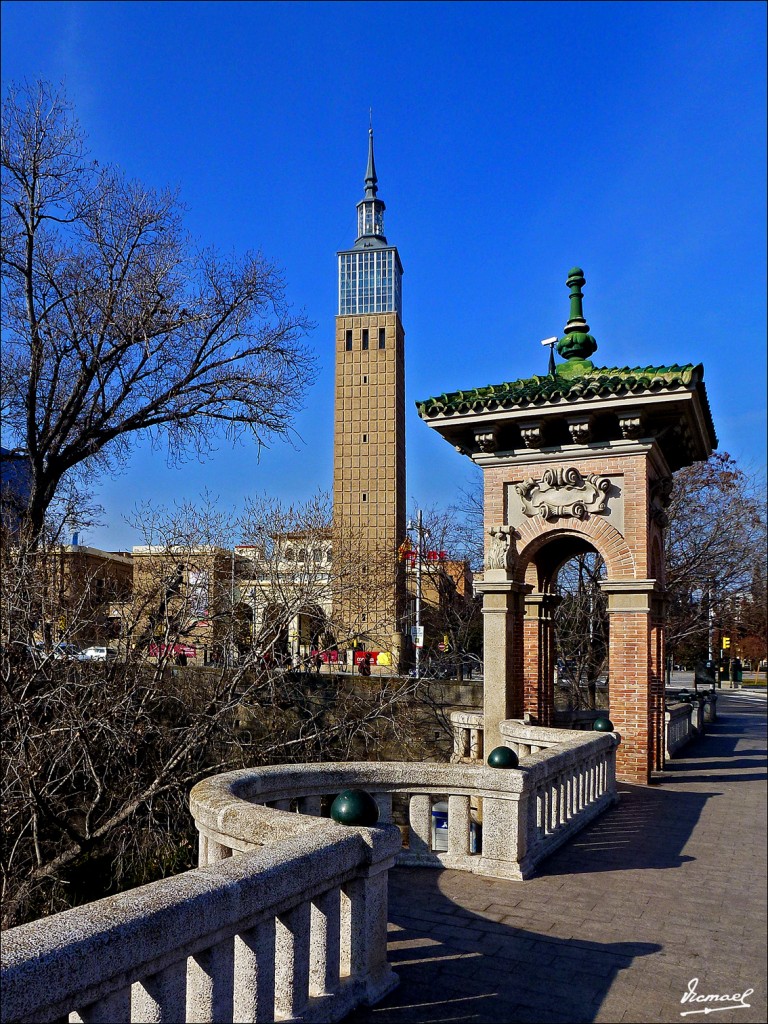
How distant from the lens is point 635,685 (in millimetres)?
10781

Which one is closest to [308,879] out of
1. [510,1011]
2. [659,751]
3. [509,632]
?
[510,1011]

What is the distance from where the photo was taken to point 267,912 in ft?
10.1

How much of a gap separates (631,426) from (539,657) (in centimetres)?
390

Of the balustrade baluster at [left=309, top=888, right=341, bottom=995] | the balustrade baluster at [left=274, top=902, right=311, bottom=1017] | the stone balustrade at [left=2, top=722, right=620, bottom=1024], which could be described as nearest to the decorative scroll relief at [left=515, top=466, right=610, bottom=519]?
the stone balustrade at [left=2, top=722, right=620, bottom=1024]

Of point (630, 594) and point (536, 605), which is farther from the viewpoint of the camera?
point (536, 605)

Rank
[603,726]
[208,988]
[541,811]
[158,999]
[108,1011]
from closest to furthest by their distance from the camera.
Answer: [108,1011], [158,999], [208,988], [541,811], [603,726]

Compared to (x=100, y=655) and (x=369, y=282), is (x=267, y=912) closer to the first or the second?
(x=100, y=655)

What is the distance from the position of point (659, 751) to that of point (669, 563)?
12.3 m

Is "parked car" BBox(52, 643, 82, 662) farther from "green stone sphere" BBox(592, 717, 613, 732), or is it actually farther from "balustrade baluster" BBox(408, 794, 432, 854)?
"balustrade baluster" BBox(408, 794, 432, 854)

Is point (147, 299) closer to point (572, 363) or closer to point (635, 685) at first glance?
point (572, 363)

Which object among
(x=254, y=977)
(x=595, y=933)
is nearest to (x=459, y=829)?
(x=595, y=933)

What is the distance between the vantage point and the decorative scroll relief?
36.3 feet

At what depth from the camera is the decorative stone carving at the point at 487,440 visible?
11.7 m

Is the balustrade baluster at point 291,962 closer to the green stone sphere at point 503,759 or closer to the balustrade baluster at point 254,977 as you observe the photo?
the balustrade baluster at point 254,977
